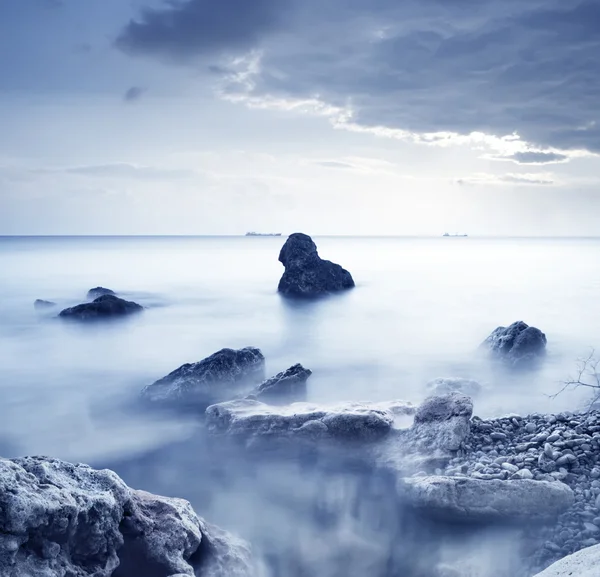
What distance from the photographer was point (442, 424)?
896 centimetres

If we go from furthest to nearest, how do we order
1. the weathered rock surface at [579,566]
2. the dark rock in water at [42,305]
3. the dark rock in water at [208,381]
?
the dark rock in water at [42,305] < the dark rock in water at [208,381] < the weathered rock surface at [579,566]

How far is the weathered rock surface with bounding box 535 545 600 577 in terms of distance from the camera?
14.8 feet

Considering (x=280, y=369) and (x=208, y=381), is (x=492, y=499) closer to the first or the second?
(x=208, y=381)

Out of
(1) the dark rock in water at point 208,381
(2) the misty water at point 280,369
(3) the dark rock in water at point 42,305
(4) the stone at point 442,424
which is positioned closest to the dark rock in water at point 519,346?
(2) the misty water at point 280,369

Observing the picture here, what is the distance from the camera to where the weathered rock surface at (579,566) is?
450 cm

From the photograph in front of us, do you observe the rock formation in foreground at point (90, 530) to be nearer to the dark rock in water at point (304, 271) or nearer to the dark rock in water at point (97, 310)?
the dark rock in water at point (97, 310)

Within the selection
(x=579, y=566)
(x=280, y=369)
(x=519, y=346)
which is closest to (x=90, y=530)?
(x=579, y=566)

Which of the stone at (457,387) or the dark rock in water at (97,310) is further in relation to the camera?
the dark rock in water at (97,310)

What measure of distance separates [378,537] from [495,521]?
1.55 metres

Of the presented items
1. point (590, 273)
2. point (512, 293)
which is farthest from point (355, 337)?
point (590, 273)

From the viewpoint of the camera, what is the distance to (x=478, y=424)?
9.27 meters

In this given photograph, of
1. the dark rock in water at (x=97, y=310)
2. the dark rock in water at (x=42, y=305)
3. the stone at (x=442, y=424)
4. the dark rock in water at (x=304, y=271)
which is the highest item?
the dark rock in water at (x=304, y=271)

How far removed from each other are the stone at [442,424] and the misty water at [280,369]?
0.94 metres

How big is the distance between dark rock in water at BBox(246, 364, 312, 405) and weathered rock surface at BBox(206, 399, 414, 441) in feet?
3.27
